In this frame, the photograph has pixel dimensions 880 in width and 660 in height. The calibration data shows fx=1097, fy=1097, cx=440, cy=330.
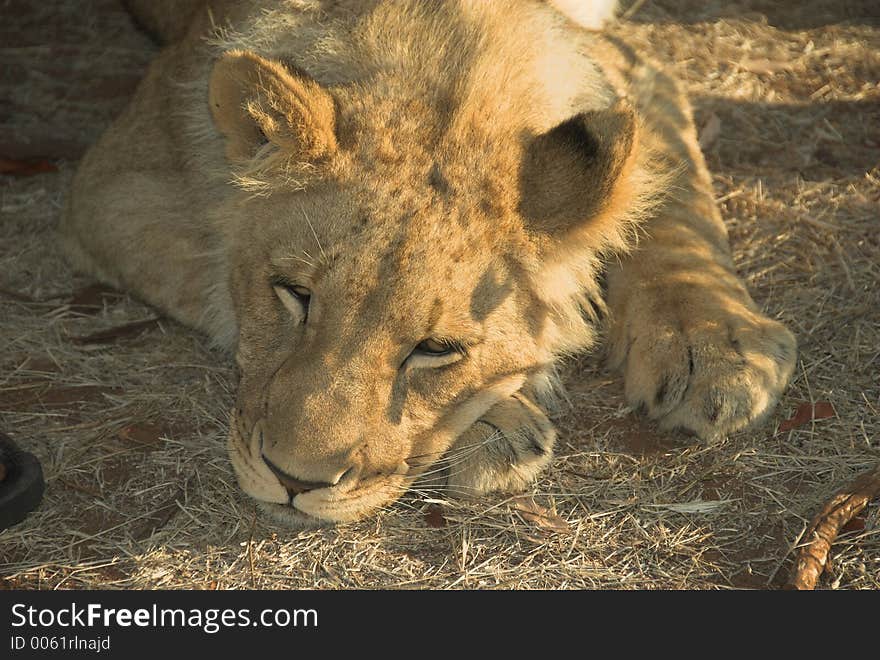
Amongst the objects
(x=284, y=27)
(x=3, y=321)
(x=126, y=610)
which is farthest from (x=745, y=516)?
(x=3, y=321)

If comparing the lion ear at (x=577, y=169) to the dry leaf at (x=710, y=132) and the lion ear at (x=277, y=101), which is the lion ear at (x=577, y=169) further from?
the dry leaf at (x=710, y=132)

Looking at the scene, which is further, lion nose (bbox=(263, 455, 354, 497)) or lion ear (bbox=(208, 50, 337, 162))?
lion ear (bbox=(208, 50, 337, 162))

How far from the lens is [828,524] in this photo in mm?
3230

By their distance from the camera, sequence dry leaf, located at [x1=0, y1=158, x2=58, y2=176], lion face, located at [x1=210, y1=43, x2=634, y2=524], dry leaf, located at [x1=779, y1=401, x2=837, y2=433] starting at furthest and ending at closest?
dry leaf, located at [x1=0, y1=158, x2=58, y2=176] < dry leaf, located at [x1=779, y1=401, x2=837, y2=433] < lion face, located at [x1=210, y1=43, x2=634, y2=524]

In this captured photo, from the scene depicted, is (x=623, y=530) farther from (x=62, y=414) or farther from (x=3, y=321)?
(x=3, y=321)

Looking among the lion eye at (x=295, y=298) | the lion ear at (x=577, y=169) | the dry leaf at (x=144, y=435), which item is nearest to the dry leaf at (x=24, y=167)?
the dry leaf at (x=144, y=435)

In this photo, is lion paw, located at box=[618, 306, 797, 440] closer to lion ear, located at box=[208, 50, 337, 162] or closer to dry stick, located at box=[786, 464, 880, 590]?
dry stick, located at box=[786, 464, 880, 590]

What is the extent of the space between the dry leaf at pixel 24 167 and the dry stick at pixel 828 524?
13.0 feet

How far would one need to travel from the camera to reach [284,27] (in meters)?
3.73

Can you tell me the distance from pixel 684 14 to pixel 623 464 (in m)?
3.95

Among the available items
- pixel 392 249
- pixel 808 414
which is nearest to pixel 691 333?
pixel 808 414

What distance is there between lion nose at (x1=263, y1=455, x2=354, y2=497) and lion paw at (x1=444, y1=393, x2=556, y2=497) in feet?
1.65

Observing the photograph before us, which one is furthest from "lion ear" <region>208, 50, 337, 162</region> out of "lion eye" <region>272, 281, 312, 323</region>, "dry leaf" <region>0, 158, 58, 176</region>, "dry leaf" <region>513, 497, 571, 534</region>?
"dry leaf" <region>0, 158, 58, 176</region>

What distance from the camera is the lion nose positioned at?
2.91m
